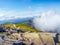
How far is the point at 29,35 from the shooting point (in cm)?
3716

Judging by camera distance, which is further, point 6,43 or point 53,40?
point 53,40

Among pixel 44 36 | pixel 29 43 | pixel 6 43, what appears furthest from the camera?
pixel 44 36

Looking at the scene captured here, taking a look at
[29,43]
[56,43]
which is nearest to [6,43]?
[29,43]

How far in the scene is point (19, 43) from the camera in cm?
3056

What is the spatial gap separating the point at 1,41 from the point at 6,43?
793 mm

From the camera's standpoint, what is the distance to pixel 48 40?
35812mm

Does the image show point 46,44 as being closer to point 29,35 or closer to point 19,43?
point 29,35

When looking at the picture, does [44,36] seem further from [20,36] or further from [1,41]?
[1,41]

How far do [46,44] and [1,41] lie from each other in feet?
31.6

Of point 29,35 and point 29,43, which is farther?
point 29,35

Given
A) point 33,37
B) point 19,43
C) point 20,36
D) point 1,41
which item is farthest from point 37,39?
point 1,41

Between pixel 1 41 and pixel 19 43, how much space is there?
2.87 metres

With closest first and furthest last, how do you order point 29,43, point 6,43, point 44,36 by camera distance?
point 6,43, point 29,43, point 44,36

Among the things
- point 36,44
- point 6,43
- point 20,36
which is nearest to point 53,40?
point 36,44
